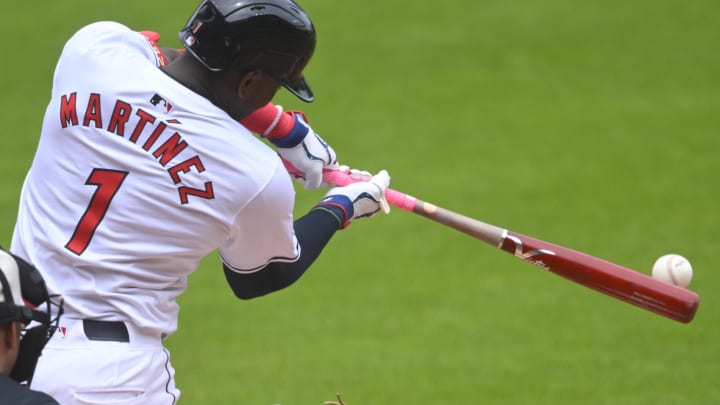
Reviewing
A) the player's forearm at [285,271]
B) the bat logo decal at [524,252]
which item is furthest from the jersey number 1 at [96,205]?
the bat logo decal at [524,252]

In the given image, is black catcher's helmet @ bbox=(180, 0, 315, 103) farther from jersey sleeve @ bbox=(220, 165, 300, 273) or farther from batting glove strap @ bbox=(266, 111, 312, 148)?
batting glove strap @ bbox=(266, 111, 312, 148)

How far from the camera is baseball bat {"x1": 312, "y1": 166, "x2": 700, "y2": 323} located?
5.22 m

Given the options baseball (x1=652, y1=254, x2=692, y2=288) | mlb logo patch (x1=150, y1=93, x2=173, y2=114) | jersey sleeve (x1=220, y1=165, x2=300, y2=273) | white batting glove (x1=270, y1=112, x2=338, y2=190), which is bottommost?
jersey sleeve (x1=220, y1=165, x2=300, y2=273)

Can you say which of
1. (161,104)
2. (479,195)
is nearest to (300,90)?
(161,104)

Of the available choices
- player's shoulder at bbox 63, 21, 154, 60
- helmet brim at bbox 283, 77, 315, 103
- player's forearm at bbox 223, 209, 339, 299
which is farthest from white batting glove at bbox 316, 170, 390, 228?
player's shoulder at bbox 63, 21, 154, 60

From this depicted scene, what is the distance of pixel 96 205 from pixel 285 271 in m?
0.74

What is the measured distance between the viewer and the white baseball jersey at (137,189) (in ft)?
12.1

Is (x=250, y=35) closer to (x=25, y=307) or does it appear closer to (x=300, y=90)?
(x=300, y=90)

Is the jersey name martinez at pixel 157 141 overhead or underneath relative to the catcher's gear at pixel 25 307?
overhead

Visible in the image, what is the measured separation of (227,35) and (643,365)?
516 cm

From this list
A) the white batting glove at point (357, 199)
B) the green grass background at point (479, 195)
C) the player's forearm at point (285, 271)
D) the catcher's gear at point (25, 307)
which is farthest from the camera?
the green grass background at point (479, 195)

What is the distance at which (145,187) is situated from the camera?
3686 millimetres

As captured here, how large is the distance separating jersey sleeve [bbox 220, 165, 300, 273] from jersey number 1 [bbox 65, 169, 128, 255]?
0.43 metres

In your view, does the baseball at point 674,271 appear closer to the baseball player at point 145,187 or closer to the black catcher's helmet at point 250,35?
the baseball player at point 145,187
